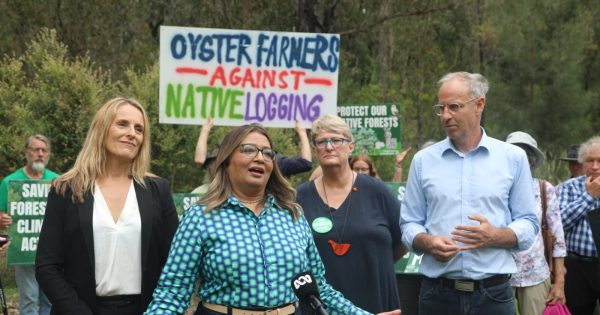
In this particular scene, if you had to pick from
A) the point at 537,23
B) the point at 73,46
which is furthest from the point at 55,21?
the point at 537,23

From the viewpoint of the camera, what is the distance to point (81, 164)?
5.11 m

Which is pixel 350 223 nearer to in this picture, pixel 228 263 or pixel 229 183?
pixel 229 183

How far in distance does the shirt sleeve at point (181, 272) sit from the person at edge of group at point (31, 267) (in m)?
5.68

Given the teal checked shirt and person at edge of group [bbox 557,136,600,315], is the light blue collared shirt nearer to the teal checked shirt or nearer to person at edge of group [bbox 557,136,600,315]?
the teal checked shirt

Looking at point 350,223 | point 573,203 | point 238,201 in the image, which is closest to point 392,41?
point 573,203

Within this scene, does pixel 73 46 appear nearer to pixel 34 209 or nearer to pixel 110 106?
pixel 34 209

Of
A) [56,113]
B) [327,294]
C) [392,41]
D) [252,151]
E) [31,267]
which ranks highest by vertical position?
[392,41]

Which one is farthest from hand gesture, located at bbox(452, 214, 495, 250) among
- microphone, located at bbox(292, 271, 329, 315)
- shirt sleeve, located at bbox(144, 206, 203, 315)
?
shirt sleeve, located at bbox(144, 206, 203, 315)

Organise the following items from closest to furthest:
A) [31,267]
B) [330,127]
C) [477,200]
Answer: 1. [477,200]
2. [330,127]
3. [31,267]

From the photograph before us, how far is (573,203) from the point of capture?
27.5 ft

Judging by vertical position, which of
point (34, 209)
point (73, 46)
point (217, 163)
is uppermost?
point (73, 46)

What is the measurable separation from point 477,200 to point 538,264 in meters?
2.30

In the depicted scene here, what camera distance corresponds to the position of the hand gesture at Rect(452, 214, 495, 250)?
5059 mm

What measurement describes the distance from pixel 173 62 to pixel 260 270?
5.23 metres
